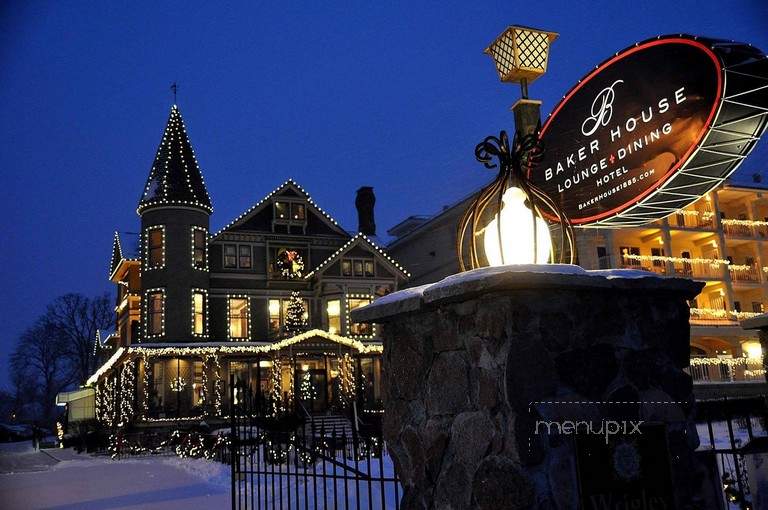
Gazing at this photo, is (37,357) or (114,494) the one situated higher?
(37,357)

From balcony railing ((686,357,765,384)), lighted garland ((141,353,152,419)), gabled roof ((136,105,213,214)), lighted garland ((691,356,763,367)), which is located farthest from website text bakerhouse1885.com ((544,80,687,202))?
gabled roof ((136,105,213,214))

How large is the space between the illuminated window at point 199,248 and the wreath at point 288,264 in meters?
3.89

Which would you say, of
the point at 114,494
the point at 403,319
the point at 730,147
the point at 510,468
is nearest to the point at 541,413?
the point at 510,468

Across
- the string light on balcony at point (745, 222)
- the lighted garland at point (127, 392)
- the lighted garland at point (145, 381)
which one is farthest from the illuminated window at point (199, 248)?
the string light on balcony at point (745, 222)

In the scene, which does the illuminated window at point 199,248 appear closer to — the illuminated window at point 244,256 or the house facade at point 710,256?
the illuminated window at point 244,256

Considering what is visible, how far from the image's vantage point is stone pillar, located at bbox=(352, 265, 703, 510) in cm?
338

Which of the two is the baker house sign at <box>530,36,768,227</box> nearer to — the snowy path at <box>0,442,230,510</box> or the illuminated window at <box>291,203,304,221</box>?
the snowy path at <box>0,442,230,510</box>

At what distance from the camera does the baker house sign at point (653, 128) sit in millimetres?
3475

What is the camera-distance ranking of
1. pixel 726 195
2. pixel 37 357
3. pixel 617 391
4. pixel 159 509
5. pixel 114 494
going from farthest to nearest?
pixel 37 357 → pixel 726 195 → pixel 114 494 → pixel 159 509 → pixel 617 391

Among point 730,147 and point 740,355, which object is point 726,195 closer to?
point 740,355

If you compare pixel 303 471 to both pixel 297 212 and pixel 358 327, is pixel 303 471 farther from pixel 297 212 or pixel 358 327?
pixel 297 212

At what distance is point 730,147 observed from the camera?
145 inches

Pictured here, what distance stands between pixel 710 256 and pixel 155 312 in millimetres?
29423

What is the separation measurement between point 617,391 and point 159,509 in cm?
1052
